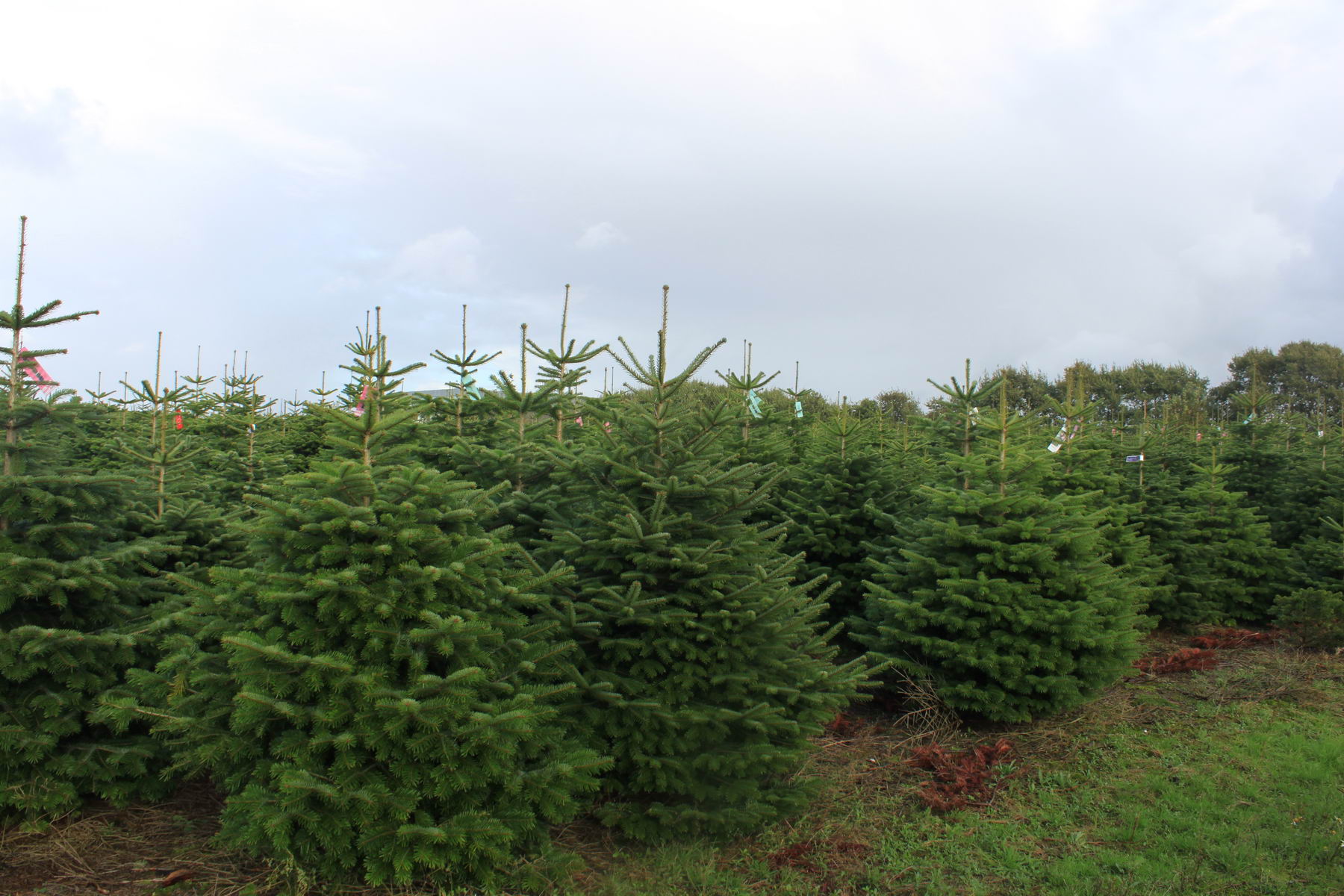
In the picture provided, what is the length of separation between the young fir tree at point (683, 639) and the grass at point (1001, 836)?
12.9 inches

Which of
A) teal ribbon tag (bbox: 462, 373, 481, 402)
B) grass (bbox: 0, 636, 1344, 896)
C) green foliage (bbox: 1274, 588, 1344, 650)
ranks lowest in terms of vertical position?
grass (bbox: 0, 636, 1344, 896)

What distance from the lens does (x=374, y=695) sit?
12.0 ft

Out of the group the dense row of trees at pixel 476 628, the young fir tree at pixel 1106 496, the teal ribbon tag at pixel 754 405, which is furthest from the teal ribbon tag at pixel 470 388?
the young fir tree at pixel 1106 496

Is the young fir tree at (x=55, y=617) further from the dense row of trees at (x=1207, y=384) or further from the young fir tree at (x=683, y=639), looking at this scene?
the dense row of trees at (x=1207, y=384)

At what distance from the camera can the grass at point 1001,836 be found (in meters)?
A: 4.14

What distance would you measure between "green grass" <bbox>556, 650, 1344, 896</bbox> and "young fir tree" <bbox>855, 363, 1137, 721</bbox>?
489 mm

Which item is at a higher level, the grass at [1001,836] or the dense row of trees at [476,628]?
the dense row of trees at [476,628]

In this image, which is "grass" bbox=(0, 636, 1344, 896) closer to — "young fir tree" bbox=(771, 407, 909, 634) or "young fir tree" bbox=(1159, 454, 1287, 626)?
"young fir tree" bbox=(771, 407, 909, 634)

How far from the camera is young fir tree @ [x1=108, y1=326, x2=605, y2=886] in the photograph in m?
3.63

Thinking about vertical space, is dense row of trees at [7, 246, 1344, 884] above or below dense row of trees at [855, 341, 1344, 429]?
below

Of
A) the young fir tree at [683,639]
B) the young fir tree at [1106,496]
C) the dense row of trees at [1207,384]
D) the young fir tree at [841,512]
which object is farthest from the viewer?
the dense row of trees at [1207,384]

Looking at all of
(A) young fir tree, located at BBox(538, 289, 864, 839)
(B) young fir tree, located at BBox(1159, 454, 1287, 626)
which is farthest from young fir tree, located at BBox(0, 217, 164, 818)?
(B) young fir tree, located at BBox(1159, 454, 1287, 626)

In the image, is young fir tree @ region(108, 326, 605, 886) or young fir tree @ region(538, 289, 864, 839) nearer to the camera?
young fir tree @ region(108, 326, 605, 886)

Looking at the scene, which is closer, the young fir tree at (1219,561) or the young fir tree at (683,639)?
the young fir tree at (683,639)
